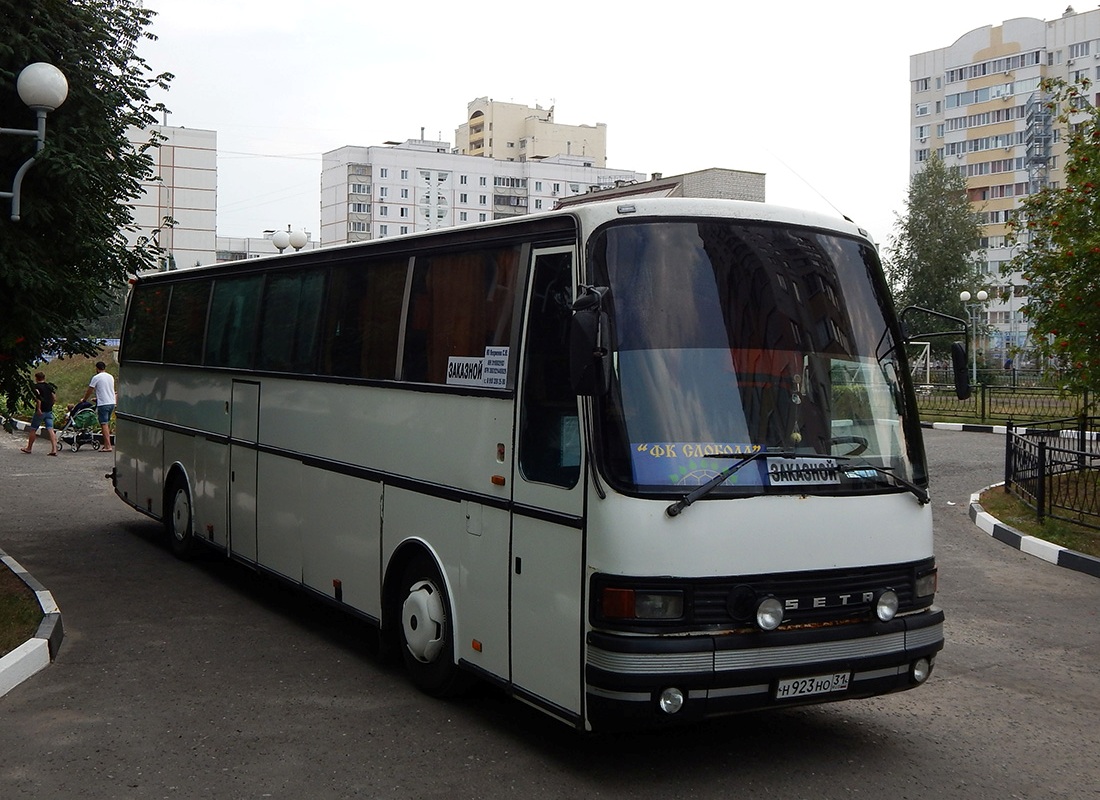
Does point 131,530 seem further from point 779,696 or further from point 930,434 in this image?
point 930,434

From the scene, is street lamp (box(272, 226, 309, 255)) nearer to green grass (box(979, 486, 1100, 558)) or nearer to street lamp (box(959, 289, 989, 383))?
green grass (box(979, 486, 1100, 558))

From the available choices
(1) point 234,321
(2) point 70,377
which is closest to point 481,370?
(1) point 234,321

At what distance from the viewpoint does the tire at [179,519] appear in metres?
11.2

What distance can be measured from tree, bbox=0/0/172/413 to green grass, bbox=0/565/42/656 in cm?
195

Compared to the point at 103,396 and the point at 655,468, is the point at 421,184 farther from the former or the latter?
the point at 655,468

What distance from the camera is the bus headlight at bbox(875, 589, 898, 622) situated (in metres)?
5.53

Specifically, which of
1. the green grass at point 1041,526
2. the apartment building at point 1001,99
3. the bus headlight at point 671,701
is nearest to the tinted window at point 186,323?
the bus headlight at point 671,701

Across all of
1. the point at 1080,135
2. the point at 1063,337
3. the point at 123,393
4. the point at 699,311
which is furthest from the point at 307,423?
the point at 1080,135

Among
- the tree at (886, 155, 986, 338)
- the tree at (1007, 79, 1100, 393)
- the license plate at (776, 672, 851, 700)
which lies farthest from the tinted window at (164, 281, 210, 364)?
the tree at (886, 155, 986, 338)

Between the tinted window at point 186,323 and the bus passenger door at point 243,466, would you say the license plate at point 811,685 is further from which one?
the tinted window at point 186,323

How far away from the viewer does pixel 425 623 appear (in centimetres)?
676

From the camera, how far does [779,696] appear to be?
5.29 meters

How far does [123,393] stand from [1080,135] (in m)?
12.5

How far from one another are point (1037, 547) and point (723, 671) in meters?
8.49
